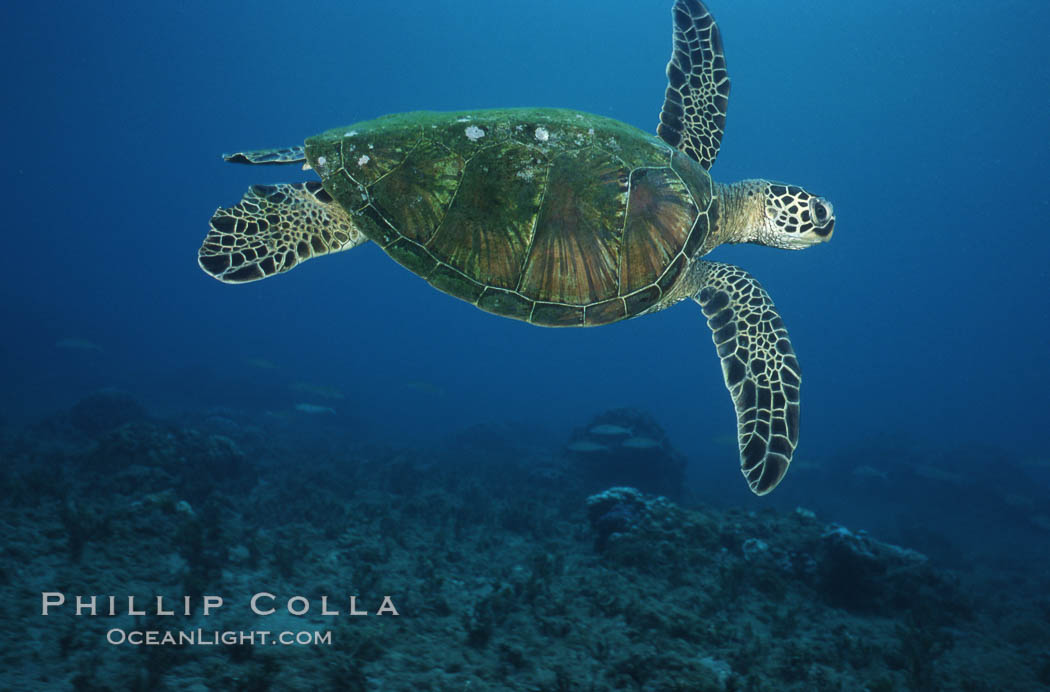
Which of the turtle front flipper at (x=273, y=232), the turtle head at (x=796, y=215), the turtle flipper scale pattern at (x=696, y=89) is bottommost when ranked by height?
the turtle front flipper at (x=273, y=232)

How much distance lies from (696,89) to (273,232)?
507 cm

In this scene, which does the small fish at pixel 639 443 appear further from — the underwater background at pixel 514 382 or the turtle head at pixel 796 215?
the turtle head at pixel 796 215

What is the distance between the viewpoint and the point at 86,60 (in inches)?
1953

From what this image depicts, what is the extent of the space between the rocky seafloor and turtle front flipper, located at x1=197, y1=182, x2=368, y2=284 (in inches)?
109

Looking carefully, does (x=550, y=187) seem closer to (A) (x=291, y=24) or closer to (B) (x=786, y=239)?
(B) (x=786, y=239)

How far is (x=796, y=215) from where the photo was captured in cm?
502

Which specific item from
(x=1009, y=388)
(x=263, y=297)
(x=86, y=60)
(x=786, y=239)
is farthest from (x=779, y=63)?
(x=263, y=297)

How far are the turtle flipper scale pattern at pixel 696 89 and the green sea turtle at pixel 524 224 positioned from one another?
148cm

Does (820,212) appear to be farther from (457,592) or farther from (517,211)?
(457,592)

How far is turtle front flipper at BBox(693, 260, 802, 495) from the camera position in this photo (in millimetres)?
3760

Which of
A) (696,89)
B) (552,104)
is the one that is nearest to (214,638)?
(696,89)

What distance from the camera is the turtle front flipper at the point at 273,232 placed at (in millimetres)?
3900

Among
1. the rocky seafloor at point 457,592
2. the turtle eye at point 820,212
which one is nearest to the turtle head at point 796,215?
the turtle eye at point 820,212

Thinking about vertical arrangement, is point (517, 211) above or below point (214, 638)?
above
